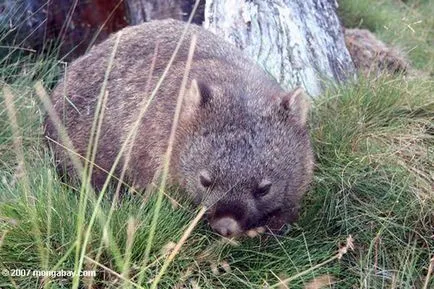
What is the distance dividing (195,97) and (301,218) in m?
0.77

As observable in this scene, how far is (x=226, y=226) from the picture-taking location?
3.08 meters

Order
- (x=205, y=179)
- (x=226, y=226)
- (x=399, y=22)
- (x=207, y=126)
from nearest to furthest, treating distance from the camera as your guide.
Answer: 1. (x=226, y=226)
2. (x=205, y=179)
3. (x=207, y=126)
4. (x=399, y=22)

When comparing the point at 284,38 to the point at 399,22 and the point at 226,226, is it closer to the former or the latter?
the point at 226,226

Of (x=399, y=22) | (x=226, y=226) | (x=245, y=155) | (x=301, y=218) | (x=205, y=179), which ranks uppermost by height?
(x=245, y=155)

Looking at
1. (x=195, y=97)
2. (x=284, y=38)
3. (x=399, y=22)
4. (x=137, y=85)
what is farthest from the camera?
(x=399, y=22)

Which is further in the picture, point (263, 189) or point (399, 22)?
point (399, 22)

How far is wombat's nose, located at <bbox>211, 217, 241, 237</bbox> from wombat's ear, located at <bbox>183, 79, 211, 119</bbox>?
57cm

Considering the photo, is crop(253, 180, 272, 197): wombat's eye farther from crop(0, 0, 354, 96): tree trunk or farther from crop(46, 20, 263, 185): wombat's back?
crop(0, 0, 354, 96): tree trunk

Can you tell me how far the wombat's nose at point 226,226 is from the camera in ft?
10.1

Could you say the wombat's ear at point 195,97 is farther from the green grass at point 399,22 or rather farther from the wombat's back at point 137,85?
the green grass at point 399,22

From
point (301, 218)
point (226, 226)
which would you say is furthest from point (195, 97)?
point (301, 218)

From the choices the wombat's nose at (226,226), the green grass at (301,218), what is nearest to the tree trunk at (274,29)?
the green grass at (301,218)

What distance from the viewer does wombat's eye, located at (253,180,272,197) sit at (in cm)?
317

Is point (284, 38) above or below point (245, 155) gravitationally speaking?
below
